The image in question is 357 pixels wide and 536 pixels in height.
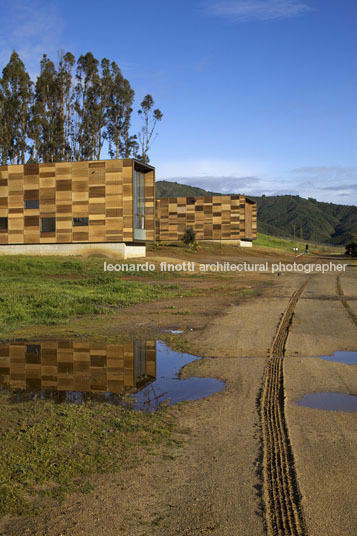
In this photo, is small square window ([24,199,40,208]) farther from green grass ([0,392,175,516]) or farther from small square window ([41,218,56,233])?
green grass ([0,392,175,516])

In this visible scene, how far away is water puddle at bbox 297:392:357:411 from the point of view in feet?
22.7

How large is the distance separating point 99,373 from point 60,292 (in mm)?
12828

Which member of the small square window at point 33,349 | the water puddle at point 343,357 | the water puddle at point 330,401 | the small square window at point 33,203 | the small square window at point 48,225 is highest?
the small square window at point 33,203

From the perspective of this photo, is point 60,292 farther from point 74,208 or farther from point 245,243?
point 245,243

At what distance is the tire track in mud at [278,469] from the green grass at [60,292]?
8.44 meters

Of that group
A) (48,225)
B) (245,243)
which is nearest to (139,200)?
(48,225)

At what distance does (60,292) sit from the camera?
2119cm

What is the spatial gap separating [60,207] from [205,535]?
40.0 meters

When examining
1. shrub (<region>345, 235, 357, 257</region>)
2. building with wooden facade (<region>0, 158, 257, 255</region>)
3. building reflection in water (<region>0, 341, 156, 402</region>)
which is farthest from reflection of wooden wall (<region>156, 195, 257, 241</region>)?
building reflection in water (<region>0, 341, 156, 402</region>)

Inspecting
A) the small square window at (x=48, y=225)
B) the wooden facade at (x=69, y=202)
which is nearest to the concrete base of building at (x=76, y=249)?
the wooden facade at (x=69, y=202)

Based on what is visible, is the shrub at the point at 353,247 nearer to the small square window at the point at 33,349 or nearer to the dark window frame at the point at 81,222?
the dark window frame at the point at 81,222

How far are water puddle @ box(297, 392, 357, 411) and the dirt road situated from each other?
0.17 metres

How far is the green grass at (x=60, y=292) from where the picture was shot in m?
16.1

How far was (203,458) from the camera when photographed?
17.2 feet
